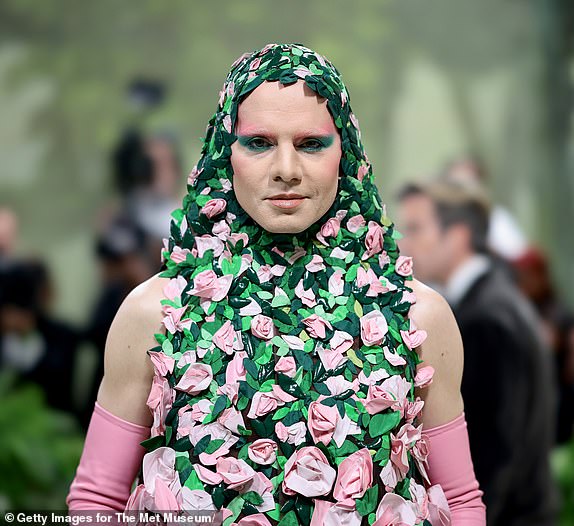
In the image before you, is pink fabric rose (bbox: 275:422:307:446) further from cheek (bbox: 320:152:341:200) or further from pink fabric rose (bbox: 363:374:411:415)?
cheek (bbox: 320:152:341:200)

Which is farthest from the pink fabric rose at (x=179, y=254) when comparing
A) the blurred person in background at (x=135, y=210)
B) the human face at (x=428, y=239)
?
the blurred person in background at (x=135, y=210)

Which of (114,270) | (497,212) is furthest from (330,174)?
(497,212)

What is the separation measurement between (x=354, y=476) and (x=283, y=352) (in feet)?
0.88

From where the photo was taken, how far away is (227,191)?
216 cm

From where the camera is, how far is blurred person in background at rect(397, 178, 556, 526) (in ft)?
13.0

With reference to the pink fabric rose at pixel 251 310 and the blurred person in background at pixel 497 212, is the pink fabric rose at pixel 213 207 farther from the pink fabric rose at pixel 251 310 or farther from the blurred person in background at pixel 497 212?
the blurred person in background at pixel 497 212

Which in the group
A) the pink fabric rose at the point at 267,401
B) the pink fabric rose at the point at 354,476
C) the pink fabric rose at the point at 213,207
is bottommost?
the pink fabric rose at the point at 354,476

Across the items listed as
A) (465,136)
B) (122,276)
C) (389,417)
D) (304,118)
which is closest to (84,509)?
(389,417)

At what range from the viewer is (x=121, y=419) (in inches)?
83.4

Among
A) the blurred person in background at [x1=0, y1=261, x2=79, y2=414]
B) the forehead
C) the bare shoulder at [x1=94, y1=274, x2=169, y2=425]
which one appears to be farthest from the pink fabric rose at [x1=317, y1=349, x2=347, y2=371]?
the blurred person in background at [x1=0, y1=261, x2=79, y2=414]

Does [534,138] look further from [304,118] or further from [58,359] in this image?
[304,118]

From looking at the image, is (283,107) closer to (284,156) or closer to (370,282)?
(284,156)

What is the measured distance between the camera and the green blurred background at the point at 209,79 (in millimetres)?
7125

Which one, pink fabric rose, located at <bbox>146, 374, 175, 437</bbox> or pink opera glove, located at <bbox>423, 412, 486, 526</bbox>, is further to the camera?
pink opera glove, located at <bbox>423, 412, 486, 526</bbox>
